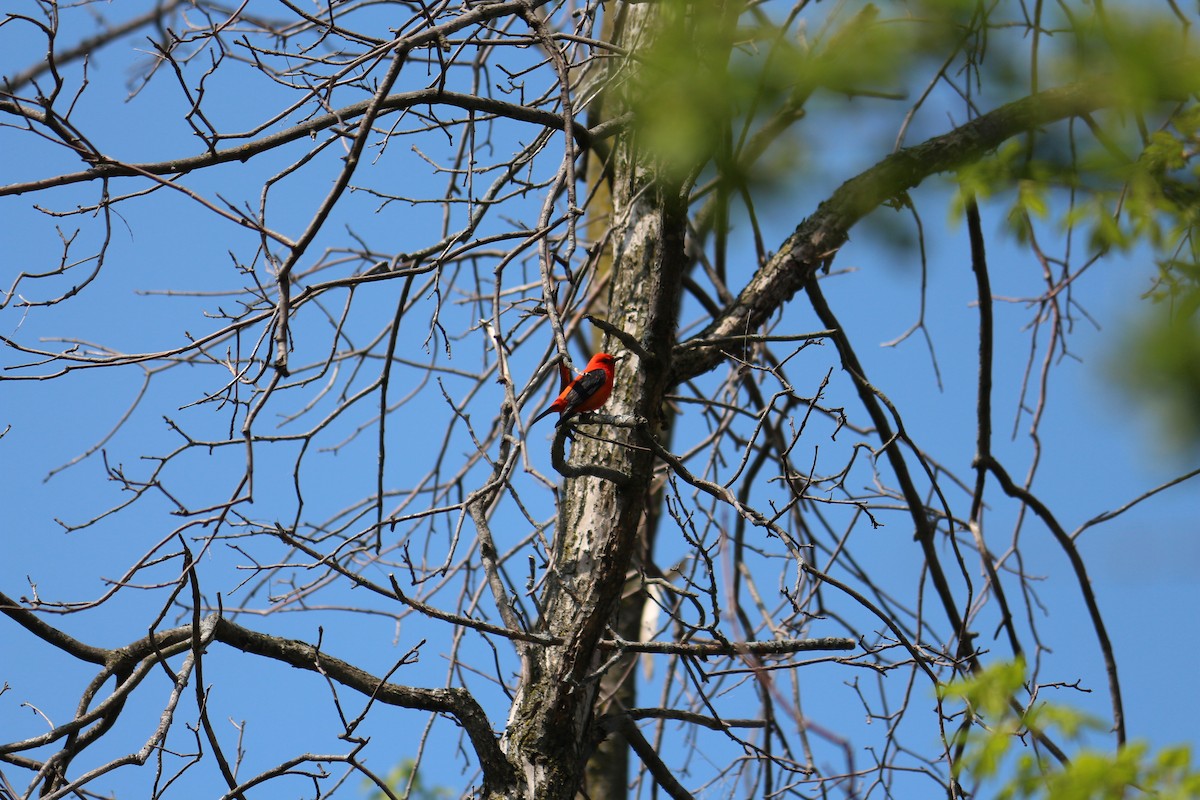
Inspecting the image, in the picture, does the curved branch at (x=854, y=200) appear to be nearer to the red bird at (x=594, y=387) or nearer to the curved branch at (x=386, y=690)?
the red bird at (x=594, y=387)

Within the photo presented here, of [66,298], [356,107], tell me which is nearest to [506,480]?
[356,107]

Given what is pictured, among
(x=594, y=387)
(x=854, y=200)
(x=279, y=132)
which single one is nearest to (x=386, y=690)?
(x=594, y=387)

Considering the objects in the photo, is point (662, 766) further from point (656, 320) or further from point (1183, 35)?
point (1183, 35)

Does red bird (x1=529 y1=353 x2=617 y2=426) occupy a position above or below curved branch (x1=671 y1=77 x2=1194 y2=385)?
below

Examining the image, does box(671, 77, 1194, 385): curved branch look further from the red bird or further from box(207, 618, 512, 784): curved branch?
box(207, 618, 512, 784): curved branch

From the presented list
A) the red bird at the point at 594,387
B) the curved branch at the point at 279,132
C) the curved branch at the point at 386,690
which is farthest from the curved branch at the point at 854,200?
the curved branch at the point at 386,690

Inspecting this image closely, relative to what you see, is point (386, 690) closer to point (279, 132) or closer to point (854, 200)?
point (279, 132)

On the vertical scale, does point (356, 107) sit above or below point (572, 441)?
above

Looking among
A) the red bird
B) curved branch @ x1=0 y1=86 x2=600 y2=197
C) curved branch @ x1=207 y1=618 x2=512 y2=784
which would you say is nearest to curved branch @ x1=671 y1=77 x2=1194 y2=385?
the red bird

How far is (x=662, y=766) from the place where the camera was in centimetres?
421

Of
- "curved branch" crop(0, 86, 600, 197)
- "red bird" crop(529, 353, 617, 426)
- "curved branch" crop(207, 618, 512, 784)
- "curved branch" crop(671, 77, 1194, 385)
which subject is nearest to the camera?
→ "curved branch" crop(0, 86, 600, 197)

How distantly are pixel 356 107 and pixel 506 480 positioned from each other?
1299 mm

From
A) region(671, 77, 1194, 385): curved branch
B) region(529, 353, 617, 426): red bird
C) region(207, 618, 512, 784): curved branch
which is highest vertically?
region(671, 77, 1194, 385): curved branch

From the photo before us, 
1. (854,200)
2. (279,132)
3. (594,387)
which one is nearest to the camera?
(279,132)
